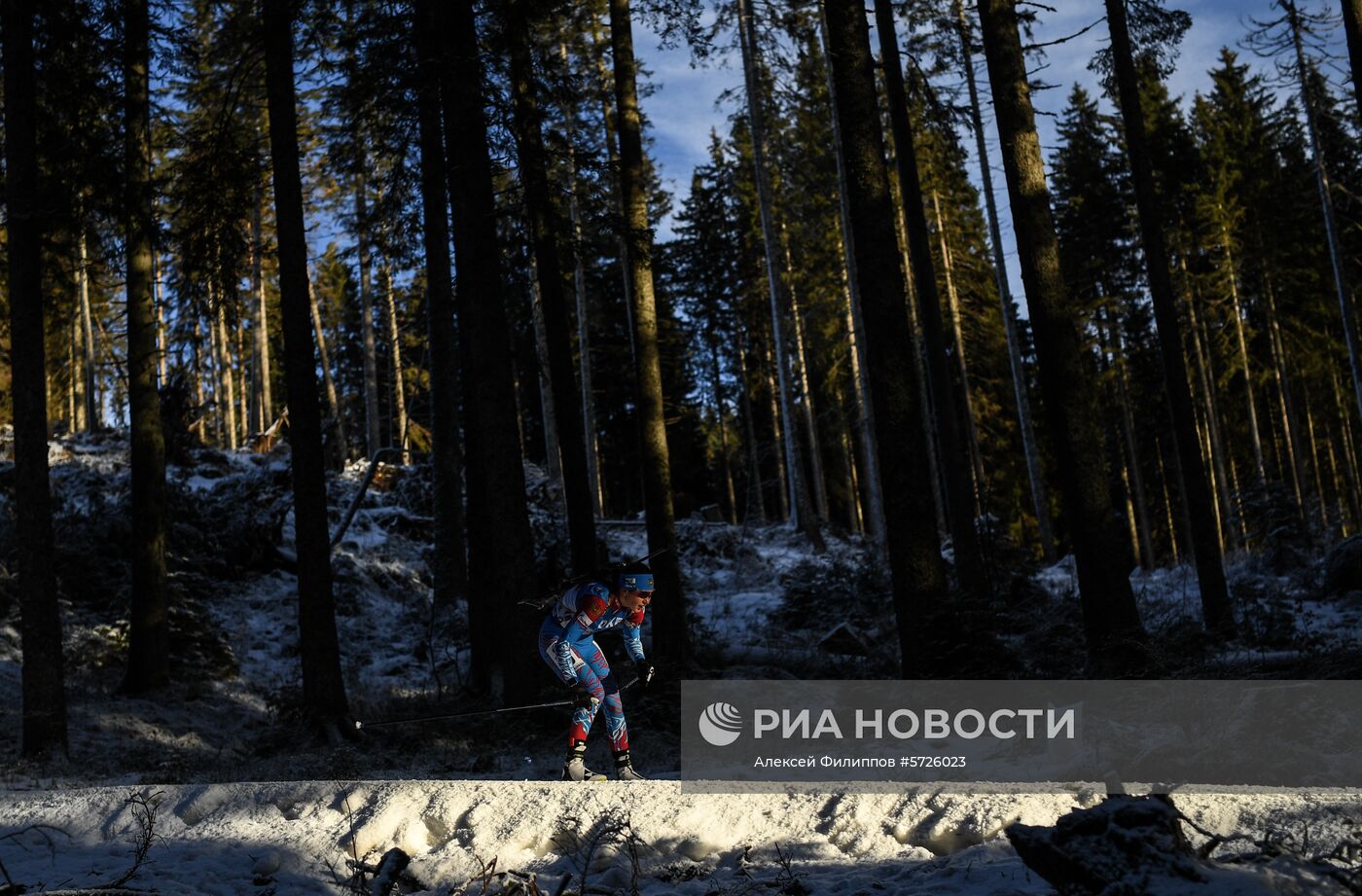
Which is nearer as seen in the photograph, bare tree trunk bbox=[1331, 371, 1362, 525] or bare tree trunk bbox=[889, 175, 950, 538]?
bare tree trunk bbox=[889, 175, 950, 538]

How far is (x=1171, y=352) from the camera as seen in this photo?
15094mm

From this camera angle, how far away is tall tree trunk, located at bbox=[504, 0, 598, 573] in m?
13.6

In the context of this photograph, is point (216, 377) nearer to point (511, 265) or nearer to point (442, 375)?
point (442, 375)

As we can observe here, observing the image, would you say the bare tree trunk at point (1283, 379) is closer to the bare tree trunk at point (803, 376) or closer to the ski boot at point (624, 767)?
the bare tree trunk at point (803, 376)

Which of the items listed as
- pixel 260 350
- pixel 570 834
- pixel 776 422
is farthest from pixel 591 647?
pixel 260 350

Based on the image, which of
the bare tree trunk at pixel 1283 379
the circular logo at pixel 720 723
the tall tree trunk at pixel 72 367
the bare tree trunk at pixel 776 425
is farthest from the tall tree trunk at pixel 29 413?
the bare tree trunk at pixel 1283 379

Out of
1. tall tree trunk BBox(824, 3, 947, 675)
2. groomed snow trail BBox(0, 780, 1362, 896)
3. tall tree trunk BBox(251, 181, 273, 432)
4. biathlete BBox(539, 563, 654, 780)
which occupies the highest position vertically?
tall tree trunk BBox(251, 181, 273, 432)

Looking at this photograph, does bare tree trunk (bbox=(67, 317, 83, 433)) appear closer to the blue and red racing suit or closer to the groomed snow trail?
the groomed snow trail

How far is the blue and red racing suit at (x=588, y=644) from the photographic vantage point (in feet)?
26.3

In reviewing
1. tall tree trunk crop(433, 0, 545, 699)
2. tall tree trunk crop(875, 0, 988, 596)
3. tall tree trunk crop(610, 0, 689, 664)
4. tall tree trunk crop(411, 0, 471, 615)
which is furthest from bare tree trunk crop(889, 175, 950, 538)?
tall tree trunk crop(433, 0, 545, 699)

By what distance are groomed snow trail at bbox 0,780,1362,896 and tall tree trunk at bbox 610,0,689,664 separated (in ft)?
22.7

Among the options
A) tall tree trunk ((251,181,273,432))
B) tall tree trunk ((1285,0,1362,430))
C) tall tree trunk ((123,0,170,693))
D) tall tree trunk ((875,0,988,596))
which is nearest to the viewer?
tall tree trunk ((123,0,170,693))

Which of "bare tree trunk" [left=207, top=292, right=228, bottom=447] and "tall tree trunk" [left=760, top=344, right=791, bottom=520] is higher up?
"bare tree trunk" [left=207, top=292, right=228, bottom=447]

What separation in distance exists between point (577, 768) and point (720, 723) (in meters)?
1.86
